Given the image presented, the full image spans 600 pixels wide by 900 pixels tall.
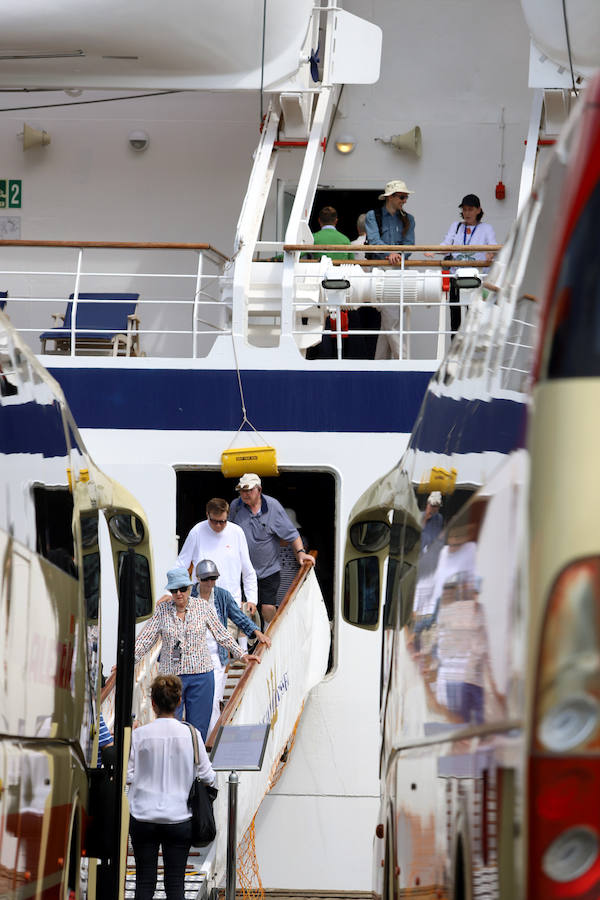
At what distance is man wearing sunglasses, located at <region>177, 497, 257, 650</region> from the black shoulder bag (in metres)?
2.83

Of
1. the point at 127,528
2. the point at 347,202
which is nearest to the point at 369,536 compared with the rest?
the point at 127,528

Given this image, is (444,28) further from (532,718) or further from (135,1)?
(532,718)

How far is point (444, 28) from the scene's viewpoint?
14500 millimetres

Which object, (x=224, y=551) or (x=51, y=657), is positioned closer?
(x=51, y=657)

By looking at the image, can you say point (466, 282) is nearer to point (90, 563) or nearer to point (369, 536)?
point (369, 536)

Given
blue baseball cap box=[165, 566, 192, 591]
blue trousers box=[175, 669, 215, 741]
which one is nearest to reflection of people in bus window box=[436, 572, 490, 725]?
blue baseball cap box=[165, 566, 192, 591]

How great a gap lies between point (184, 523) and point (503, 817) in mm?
12676

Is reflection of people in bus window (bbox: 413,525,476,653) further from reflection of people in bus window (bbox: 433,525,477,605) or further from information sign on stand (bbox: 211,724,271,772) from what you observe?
information sign on stand (bbox: 211,724,271,772)

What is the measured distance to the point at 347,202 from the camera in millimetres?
14883

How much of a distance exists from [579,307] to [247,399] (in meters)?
8.67

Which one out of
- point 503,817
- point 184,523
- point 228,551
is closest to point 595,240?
point 503,817

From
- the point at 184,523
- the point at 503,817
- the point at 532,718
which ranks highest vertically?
the point at 184,523

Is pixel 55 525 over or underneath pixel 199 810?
over

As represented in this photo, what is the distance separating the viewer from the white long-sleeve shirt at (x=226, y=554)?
867 cm
